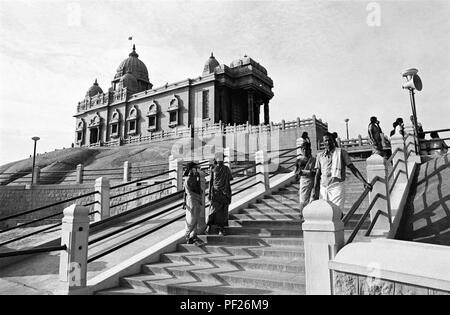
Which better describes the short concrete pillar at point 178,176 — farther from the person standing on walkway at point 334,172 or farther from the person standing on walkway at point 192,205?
the person standing on walkway at point 334,172

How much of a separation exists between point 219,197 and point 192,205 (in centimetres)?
72

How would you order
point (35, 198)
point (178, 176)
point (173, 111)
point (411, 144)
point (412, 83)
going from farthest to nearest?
point (173, 111), point (35, 198), point (412, 83), point (178, 176), point (411, 144)

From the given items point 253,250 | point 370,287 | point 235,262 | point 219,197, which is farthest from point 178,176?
point 370,287

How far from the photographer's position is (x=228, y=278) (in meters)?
4.57

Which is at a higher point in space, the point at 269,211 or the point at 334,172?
→ the point at 334,172

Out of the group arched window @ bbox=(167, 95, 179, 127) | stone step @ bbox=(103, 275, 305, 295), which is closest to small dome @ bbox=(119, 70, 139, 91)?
arched window @ bbox=(167, 95, 179, 127)

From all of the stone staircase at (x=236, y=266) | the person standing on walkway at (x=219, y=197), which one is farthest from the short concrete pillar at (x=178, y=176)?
the stone staircase at (x=236, y=266)

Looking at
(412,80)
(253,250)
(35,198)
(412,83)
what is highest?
(412,80)

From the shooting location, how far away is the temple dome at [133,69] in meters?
55.8

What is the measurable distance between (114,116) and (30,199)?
3331cm

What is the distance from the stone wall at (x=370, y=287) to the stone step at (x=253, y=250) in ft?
5.31

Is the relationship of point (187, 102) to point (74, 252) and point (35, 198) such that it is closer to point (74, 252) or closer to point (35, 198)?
point (35, 198)

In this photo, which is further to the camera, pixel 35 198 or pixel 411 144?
pixel 35 198
